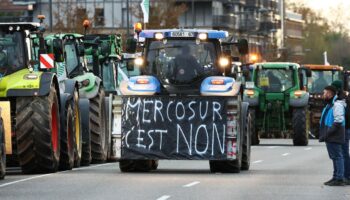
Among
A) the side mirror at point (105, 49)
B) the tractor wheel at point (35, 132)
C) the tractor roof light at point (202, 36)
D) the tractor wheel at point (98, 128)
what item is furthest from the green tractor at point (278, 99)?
the tractor wheel at point (35, 132)

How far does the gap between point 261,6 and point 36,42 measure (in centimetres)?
12828

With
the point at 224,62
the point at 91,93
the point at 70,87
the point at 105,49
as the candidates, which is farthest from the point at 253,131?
the point at 224,62

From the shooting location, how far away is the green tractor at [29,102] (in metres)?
27.8

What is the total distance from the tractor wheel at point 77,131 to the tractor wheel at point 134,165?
59.4 inches

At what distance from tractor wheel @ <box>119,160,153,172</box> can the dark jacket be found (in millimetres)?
4621

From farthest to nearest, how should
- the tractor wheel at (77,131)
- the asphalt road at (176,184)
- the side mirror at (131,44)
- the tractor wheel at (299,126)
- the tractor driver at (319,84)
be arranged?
the tractor driver at (319,84) < the tractor wheel at (299,126) < the tractor wheel at (77,131) < the side mirror at (131,44) < the asphalt road at (176,184)

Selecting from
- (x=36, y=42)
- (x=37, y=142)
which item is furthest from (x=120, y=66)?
(x=37, y=142)

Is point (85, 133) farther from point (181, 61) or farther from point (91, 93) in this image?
point (181, 61)

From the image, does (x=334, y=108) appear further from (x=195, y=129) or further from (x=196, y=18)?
(x=196, y=18)

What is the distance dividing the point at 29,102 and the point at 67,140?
7.86 feet

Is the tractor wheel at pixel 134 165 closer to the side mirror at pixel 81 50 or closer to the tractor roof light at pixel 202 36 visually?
the tractor roof light at pixel 202 36

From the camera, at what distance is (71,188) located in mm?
24469

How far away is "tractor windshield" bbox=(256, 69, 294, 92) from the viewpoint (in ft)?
174

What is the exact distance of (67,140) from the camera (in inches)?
1186
